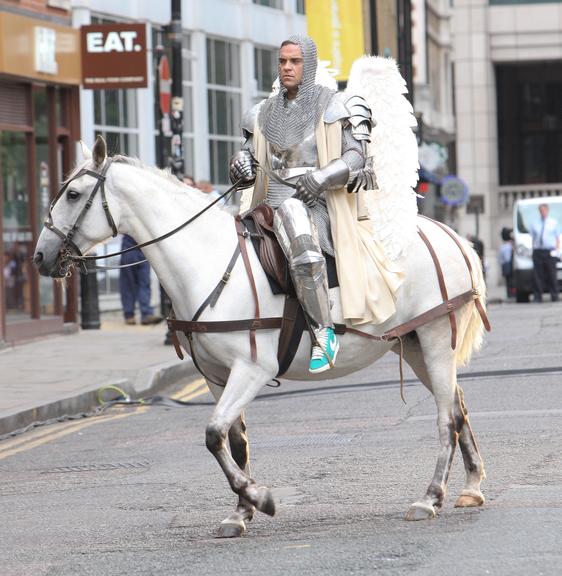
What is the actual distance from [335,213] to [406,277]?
0.59 meters

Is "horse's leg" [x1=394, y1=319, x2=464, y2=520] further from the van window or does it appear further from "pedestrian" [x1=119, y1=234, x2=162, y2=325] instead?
the van window

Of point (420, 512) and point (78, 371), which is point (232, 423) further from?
point (78, 371)

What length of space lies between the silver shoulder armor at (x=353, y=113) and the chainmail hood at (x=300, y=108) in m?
0.05

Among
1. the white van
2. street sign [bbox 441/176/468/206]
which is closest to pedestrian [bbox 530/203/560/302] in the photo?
the white van

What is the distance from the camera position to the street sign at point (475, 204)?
47331 millimetres

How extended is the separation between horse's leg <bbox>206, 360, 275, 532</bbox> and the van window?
87.8 feet

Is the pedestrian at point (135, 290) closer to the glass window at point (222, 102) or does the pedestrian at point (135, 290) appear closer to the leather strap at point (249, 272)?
the glass window at point (222, 102)

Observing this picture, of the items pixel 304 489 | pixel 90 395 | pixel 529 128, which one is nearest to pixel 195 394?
pixel 90 395

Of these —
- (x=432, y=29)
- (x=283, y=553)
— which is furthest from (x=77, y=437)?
(x=432, y=29)

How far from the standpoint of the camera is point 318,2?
99.9 feet

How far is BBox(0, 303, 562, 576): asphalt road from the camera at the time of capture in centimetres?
754

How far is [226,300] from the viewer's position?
335 inches

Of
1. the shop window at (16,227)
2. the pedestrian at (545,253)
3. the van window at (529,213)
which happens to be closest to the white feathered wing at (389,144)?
the shop window at (16,227)

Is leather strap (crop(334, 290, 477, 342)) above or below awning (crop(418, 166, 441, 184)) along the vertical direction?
below
